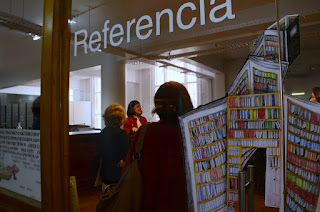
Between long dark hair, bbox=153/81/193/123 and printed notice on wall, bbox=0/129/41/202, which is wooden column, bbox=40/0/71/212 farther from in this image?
long dark hair, bbox=153/81/193/123

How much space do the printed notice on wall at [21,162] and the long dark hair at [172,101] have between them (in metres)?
0.89

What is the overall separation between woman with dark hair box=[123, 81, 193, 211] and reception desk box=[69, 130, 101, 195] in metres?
0.60

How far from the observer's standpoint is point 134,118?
137cm

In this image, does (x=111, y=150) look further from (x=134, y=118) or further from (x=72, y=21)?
(x=72, y=21)

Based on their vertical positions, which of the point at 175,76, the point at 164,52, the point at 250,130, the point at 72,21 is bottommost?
the point at 250,130

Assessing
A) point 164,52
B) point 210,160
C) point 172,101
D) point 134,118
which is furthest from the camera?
point 134,118

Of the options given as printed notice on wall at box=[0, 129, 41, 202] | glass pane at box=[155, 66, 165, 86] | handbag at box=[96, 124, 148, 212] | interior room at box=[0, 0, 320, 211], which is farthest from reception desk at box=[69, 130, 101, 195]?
glass pane at box=[155, 66, 165, 86]

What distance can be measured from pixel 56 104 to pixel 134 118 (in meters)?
0.47

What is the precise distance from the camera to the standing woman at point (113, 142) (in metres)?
1.51

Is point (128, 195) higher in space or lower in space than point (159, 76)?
lower

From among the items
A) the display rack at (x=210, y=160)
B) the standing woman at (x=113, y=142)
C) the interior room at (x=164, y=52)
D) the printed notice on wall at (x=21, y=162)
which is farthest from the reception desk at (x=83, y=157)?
the display rack at (x=210, y=160)

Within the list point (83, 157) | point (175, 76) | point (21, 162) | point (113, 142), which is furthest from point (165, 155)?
point (21, 162)

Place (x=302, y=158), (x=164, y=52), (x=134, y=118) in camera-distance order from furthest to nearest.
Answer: (x=134, y=118) → (x=164, y=52) → (x=302, y=158)

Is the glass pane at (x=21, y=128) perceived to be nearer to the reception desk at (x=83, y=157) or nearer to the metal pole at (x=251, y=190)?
the reception desk at (x=83, y=157)
